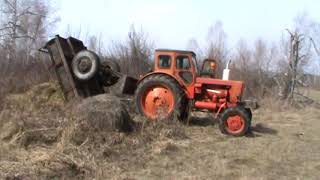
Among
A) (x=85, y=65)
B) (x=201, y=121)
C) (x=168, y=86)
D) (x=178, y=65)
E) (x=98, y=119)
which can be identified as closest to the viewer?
(x=98, y=119)

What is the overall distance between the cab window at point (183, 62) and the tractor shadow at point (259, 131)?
8.10 feet

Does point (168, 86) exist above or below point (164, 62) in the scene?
below

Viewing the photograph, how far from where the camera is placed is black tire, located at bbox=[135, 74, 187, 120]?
14.0 m

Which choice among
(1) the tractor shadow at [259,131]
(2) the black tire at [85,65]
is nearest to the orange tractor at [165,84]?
(2) the black tire at [85,65]

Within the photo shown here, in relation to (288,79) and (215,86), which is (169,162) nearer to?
(215,86)

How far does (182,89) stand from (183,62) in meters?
0.75

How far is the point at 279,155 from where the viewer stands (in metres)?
10.6

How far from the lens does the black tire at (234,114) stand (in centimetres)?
1320

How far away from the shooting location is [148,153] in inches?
392

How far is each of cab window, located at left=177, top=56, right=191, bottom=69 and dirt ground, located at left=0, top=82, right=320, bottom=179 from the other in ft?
5.38

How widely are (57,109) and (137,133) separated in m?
3.54

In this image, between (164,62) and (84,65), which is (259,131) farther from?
(84,65)

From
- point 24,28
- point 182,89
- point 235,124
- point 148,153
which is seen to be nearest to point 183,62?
point 182,89

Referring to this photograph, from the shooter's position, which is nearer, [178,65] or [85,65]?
[178,65]
